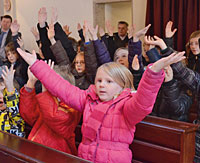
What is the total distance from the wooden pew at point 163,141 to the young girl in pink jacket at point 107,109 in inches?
7.8

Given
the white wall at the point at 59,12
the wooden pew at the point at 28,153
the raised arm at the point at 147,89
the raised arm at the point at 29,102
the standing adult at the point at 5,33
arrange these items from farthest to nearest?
the white wall at the point at 59,12
the standing adult at the point at 5,33
the raised arm at the point at 29,102
the raised arm at the point at 147,89
the wooden pew at the point at 28,153

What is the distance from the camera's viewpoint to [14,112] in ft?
7.13

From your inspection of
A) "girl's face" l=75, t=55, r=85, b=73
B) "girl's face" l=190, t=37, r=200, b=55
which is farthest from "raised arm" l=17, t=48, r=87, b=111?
"girl's face" l=190, t=37, r=200, b=55

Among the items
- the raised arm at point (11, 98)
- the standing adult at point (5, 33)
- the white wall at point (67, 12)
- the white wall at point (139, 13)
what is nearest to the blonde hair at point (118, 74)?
the raised arm at point (11, 98)

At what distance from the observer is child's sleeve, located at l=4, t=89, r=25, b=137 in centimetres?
215

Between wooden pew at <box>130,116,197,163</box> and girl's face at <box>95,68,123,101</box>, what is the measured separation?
0.99ft

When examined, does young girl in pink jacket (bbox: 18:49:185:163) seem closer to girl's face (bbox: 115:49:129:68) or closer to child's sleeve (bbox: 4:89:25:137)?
child's sleeve (bbox: 4:89:25:137)

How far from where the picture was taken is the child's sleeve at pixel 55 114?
1936 mm

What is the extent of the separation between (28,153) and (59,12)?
530 cm

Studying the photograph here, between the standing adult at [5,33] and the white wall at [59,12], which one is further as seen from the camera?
Result: the white wall at [59,12]

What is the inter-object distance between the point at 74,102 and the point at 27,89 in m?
0.39

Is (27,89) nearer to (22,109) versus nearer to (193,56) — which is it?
(22,109)

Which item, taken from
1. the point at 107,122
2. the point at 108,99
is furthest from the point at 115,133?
the point at 108,99

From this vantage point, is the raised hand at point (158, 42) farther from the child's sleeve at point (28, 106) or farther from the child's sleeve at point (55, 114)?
the child's sleeve at point (28, 106)
